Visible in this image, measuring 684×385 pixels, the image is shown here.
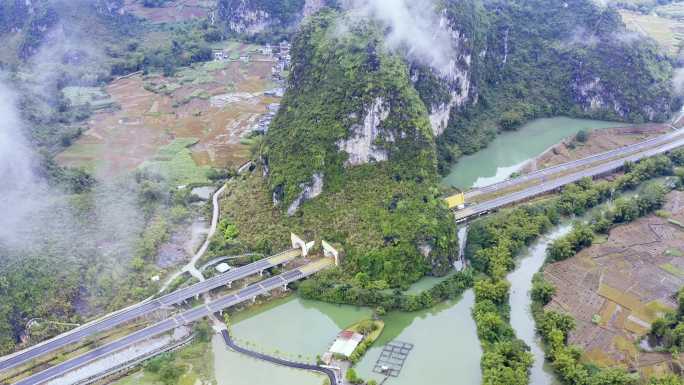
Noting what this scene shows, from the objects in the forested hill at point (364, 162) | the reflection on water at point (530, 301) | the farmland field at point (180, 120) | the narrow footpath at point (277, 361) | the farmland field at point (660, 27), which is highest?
the farmland field at point (660, 27)

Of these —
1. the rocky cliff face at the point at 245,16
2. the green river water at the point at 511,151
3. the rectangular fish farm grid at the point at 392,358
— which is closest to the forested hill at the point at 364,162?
the rectangular fish farm grid at the point at 392,358

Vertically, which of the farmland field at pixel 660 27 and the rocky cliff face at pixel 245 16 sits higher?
the farmland field at pixel 660 27

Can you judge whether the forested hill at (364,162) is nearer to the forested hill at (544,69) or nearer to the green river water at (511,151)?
the green river water at (511,151)

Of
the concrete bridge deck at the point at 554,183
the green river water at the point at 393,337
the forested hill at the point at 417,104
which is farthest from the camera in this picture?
the concrete bridge deck at the point at 554,183

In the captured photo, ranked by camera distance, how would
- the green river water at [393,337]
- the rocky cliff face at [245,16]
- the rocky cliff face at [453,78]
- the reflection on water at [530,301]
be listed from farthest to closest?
the rocky cliff face at [245,16], the rocky cliff face at [453,78], the reflection on water at [530,301], the green river water at [393,337]

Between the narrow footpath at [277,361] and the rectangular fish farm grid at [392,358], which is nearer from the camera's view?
the narrow footpath at [277,361]

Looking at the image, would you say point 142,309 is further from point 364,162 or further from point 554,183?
point 554,183

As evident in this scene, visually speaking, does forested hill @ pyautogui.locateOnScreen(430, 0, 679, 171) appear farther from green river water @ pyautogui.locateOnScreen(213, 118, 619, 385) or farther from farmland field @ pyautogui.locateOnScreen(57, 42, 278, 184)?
green river water @ pyautogui.locateOnScreen(213, 118, 619, 385)
